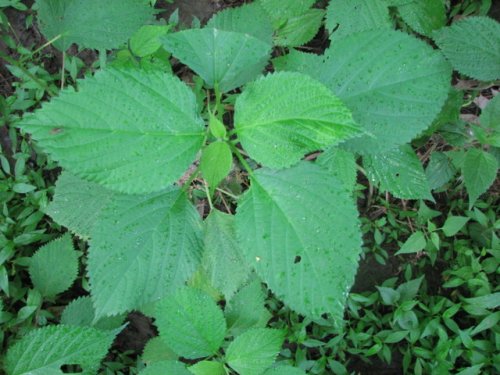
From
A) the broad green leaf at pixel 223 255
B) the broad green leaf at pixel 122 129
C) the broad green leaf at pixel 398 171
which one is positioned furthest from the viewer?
the broad green leaf at pixel 398 171

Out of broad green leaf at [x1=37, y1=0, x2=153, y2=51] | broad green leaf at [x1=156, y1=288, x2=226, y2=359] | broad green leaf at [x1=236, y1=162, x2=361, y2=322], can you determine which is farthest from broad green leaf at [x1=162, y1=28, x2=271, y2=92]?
broad green leaf at [x1=156, y1=288, x2=226, y2=359]

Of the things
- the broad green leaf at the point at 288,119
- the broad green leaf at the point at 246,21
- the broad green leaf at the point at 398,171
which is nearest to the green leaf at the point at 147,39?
the broad green leaf at the point at 246,21

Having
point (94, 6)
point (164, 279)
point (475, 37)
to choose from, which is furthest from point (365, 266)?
point (94, 6)

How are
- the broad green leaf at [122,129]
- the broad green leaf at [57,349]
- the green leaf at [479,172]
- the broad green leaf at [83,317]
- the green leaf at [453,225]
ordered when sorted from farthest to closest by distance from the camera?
the green leaf at [453,225] < the broad green leaf at [83,317] < the green leaf at [479,172] < the broad green leaf at [57,349] < the broad green leaf at [122,129]

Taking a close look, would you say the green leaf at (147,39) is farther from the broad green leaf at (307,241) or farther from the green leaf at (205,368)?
the green leaf at (205,368)

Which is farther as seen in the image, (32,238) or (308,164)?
(32,238)

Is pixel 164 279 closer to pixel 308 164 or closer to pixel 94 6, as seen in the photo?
pixel 308 164

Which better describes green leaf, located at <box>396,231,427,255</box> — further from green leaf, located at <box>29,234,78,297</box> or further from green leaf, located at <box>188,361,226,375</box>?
green leaf, located at <box>29,234,78,297</box>
